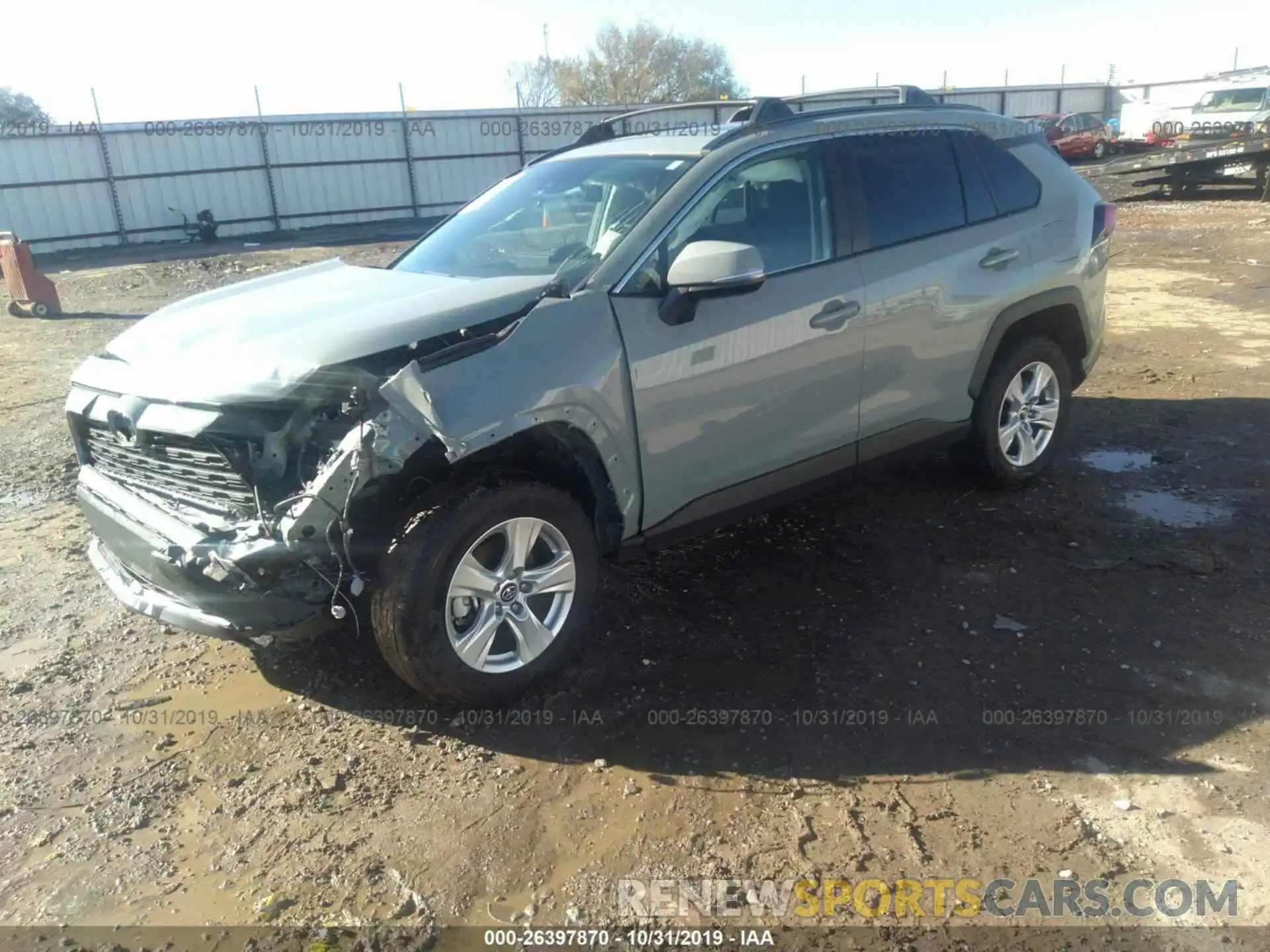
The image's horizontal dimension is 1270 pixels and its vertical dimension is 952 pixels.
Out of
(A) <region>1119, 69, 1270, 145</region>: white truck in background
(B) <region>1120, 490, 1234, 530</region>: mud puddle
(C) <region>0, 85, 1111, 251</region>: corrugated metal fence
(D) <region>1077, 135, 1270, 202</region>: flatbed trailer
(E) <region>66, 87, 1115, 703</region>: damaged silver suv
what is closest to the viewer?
(E) <region>66, 87, 1115, 703</region>: damaged silver suv

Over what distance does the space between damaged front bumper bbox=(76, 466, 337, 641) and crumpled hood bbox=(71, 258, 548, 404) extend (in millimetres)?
435

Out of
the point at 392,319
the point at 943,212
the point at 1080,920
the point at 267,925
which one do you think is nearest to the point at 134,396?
the point at 392,319

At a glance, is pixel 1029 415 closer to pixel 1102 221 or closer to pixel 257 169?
pixel 1102 221

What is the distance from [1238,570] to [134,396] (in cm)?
458

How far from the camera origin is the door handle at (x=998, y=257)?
4.64 metres

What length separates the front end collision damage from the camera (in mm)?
2926

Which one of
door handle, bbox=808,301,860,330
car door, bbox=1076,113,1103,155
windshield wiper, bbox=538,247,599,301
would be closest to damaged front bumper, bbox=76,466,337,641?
windshield wiper, bbox=538,247,599,301

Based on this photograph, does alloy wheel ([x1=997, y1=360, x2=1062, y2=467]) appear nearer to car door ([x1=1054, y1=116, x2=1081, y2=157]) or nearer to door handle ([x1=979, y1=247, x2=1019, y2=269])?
door handle ([x1=979, y1=247, x2=1019, y2=269])

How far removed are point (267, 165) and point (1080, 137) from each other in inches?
931

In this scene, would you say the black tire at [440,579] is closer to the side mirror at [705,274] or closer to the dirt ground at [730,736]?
the dirt ground at [730,736]

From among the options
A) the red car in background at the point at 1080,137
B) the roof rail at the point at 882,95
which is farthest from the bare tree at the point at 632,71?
the roof rail at the point at 882,95

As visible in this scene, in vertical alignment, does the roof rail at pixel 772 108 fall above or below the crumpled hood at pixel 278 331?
above

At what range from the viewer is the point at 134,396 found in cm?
328

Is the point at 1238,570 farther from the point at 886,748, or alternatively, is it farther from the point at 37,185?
the point at 37,185
